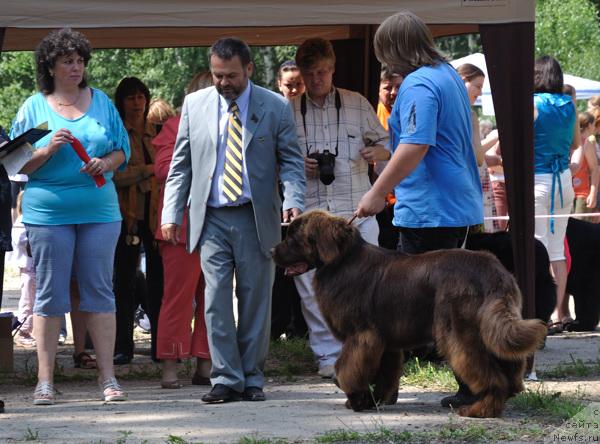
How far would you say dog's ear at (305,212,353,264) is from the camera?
6160mm

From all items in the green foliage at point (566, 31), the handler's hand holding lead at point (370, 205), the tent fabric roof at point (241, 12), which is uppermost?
the green foliage at point (566, 31)

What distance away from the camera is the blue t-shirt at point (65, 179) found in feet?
21.7

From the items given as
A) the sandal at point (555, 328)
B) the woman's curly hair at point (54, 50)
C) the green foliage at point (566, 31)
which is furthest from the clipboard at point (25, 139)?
the green foliage at point (566, 31)

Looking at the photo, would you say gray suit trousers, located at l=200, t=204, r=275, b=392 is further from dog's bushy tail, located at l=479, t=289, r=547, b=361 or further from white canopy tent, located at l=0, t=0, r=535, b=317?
dog's bushy tail, located at l=479, t=289, r=547, b=361

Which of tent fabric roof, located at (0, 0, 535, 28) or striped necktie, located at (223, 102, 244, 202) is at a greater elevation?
tent fabric roof, located at (0, 0, 535, 28)

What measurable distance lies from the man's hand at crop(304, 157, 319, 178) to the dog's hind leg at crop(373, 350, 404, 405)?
1744 mm

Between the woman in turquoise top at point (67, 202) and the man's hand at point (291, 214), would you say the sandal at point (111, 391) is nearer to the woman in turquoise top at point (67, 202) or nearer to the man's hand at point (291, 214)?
the woman in turquoise top at point (67, 202)

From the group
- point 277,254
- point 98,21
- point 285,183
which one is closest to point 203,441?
point 277,254

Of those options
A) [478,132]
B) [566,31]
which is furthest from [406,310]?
[566,31]

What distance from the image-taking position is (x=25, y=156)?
21.1 ft

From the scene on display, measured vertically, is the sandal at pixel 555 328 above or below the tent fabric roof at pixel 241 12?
below

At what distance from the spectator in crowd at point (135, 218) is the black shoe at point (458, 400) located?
2746 millimetres

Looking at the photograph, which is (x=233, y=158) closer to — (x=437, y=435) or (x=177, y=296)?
(x=177, y=296)

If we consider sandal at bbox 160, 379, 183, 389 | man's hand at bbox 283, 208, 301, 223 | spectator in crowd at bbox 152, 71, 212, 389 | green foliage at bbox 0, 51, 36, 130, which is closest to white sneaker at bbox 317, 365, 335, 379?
spectator in crowd at bbox 152, 71, 212, 389
